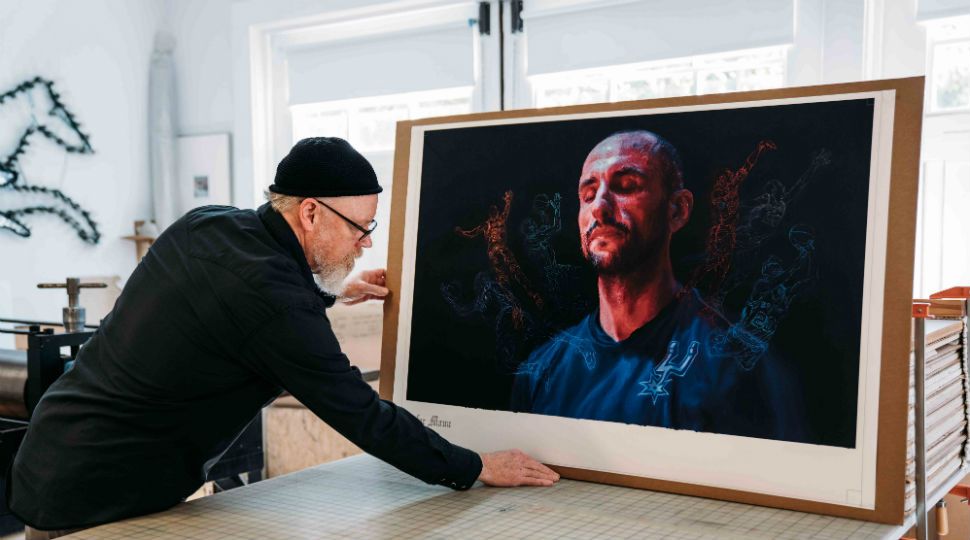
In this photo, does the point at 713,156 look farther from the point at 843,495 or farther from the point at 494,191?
the point at 843,495

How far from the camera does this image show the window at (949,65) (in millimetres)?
2889

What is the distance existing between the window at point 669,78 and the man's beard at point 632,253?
2.12 m

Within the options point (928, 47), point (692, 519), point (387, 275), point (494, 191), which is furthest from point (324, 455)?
point (928, 47)

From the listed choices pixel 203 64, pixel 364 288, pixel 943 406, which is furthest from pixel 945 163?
pixel 203 64

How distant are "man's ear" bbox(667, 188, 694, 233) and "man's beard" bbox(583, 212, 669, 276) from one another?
0.01 meters

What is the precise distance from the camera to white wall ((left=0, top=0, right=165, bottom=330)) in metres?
4.03

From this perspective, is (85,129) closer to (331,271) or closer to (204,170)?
(204,170)

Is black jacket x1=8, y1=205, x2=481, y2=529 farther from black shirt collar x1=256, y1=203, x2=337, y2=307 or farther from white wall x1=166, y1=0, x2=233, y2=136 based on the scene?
white wall x1=166, y1=0, x2=233, y2=136

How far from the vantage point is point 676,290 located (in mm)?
1305

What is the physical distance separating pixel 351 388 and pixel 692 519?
53 cm

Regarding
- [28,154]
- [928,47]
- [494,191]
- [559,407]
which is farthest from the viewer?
[28,154]

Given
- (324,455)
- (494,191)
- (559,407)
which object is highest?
(494,191)

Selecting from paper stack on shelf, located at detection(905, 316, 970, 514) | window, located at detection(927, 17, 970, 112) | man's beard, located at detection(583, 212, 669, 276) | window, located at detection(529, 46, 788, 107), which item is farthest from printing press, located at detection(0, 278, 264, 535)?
window, located at detection(927, 17, 970, 112)

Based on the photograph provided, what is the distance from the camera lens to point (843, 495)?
3.75 feet
